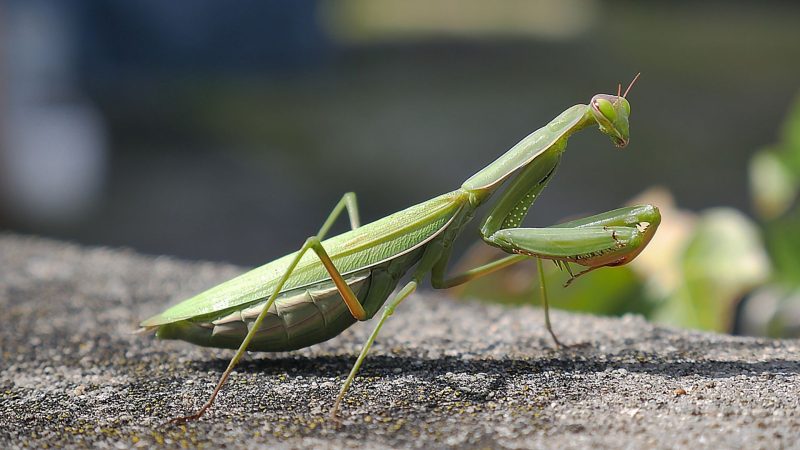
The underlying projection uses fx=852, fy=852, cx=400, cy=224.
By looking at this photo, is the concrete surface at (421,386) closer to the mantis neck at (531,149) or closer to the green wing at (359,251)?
the green wing at (359,251)

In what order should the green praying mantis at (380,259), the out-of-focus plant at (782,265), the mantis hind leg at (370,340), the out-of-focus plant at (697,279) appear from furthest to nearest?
the out-of-focus plant at (782,265), the out-of-focus plant at (697,279), the green praying mantis at (380,259), the mantis hind leg at (370,340)

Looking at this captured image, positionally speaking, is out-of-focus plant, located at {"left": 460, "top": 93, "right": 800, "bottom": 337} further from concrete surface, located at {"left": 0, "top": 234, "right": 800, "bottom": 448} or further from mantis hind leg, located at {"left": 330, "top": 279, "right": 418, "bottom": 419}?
mantis hind leg, located at {"left": 330, "top": 279, "right": 418, "bottom": 419}

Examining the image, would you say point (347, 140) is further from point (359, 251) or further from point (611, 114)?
point (611, 114)

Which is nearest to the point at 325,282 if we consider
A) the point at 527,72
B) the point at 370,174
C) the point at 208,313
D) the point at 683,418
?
the point at 208,313

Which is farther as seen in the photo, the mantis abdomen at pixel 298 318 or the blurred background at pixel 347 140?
the blurred background at pixel 347 140

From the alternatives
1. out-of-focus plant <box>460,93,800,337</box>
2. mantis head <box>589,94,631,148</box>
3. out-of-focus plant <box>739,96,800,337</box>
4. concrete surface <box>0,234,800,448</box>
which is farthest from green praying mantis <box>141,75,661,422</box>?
out-of-focus plant <box>739,96,800,337</box>

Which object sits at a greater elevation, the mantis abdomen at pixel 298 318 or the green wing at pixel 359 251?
the green wing at pixel 359 251

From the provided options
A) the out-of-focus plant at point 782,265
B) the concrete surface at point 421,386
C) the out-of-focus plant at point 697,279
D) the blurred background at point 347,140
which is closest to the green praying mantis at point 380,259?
the concrete surface at point 421,386
